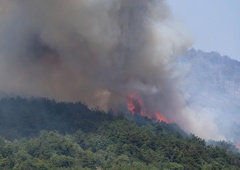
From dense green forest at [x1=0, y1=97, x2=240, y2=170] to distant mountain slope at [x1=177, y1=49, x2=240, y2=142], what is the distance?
2286cm

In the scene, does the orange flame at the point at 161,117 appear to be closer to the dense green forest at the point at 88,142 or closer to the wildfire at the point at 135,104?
the wildfire at the point at 135,104

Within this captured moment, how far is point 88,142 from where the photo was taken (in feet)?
171

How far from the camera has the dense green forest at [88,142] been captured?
4547 centimetres

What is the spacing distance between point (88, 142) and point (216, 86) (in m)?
79.5

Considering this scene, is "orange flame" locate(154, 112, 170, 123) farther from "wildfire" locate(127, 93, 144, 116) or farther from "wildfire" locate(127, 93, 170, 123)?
"wildfire" locate(127, 93, 144, 116)

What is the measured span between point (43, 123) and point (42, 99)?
8558 millimetres

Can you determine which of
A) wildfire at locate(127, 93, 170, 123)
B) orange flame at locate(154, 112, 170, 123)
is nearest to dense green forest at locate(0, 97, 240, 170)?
wildfire at locate(127, 93, 170, 123)

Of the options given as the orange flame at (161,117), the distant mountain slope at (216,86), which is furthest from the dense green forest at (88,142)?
the distant mountain slope at (216,86)

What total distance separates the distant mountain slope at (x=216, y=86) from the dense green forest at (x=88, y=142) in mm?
22860

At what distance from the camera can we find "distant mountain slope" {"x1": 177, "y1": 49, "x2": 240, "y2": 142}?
295 ft

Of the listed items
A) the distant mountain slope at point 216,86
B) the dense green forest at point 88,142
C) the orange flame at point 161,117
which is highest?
the distant mountain slope at point 216,86

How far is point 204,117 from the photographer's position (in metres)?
81.9

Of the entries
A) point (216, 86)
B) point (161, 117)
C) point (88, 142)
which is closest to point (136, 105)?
point (161, 117)

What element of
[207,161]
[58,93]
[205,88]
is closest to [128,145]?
[207,161]
